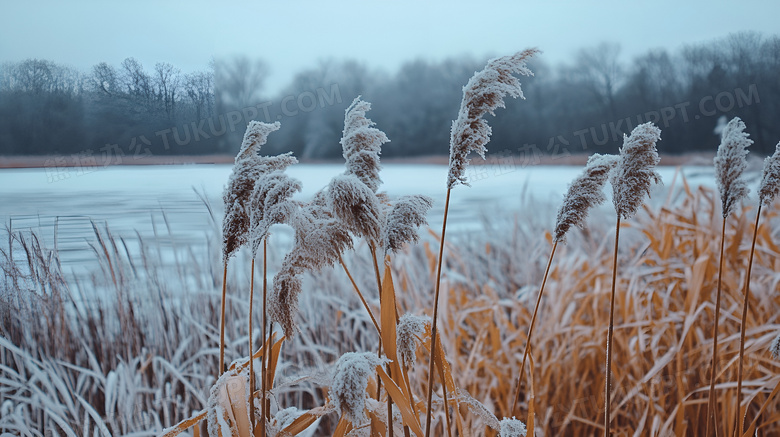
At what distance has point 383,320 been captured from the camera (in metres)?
0.59

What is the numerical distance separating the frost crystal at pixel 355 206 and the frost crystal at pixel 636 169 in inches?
9.9

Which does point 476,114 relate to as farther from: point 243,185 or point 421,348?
point 421,348

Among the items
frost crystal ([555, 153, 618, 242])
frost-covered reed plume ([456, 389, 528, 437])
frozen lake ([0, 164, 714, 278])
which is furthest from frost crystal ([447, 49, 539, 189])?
frozen lake ([0, 164, 714, 278])

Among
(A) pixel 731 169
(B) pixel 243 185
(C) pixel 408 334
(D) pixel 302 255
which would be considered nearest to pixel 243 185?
(B) pixel 243 185

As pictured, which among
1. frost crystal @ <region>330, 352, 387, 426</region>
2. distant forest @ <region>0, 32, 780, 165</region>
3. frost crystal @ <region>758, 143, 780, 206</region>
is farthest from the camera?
distant forest @ <region>0, 32, 780, 165</region>

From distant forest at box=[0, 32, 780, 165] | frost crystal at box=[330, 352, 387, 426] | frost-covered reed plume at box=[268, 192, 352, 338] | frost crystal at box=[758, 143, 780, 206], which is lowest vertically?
frost crystal at box=[330, 352, 387, 426]

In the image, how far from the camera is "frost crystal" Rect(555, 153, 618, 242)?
1.89 ft

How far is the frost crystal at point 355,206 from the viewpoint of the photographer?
18.4 inches

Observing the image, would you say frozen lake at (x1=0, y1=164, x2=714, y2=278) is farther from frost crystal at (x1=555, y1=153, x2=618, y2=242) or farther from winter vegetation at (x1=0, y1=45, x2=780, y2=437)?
frost crystal at (x1=555, y1=153, x2=618, y2=242)

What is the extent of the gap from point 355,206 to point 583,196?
24 centimetres

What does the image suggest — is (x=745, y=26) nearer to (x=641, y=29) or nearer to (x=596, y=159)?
(x=641, y=29)

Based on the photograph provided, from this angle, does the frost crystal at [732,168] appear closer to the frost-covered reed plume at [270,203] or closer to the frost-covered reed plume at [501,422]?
the frost-covered reed plume at [501,422]

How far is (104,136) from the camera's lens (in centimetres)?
99

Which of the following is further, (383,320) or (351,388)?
(383,320)
